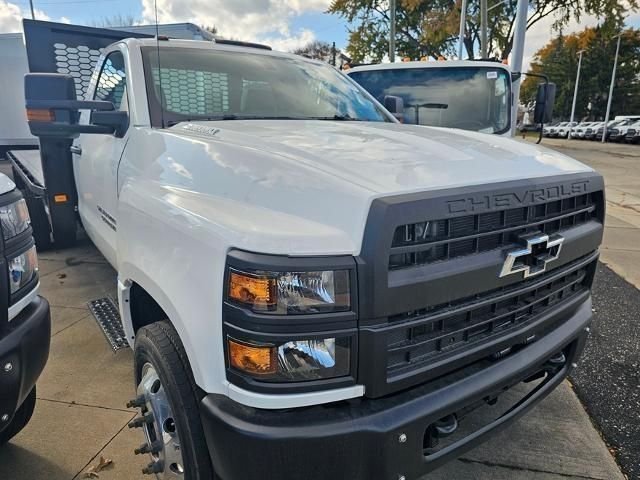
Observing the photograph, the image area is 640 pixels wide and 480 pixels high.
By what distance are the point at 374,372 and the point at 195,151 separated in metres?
1.25

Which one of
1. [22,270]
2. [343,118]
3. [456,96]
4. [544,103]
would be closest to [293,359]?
[22,270]

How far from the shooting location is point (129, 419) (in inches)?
106

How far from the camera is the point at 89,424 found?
8.64 feet

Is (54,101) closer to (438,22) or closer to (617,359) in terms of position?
(617,359)

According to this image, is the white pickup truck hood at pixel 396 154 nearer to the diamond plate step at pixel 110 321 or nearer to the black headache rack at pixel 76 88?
the diamond plate step at pixel 110 321

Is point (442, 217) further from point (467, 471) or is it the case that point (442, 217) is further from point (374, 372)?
point (467, 471)

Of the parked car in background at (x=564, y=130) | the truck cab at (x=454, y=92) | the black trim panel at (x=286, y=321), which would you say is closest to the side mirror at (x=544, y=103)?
the truck cab at (x=454, y=92)

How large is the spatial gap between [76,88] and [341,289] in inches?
166

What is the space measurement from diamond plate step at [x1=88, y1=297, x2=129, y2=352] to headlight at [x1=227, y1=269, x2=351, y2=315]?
1795 millimetres

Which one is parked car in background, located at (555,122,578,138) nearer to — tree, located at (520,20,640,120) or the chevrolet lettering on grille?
tree, located at (520,20,640,120)

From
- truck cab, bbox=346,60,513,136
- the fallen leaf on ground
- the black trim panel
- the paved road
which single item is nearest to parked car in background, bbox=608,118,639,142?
the paved road

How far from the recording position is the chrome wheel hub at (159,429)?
75.0 inches

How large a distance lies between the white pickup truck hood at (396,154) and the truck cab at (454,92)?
13.3ft

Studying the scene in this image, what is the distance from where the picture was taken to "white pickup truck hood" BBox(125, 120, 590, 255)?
151cm
